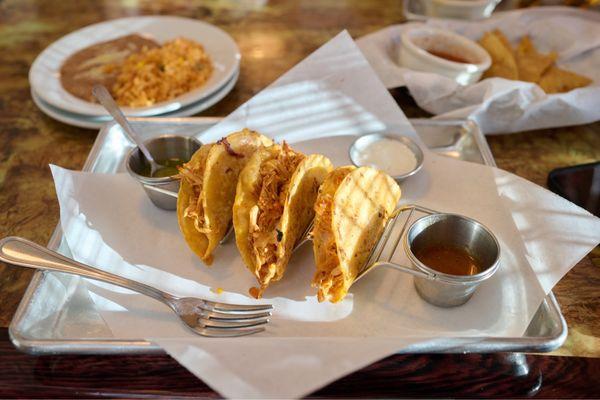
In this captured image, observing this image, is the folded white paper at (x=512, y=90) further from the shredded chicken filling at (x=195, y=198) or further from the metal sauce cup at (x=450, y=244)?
the shredded chicken filling at (x=195, y=198)

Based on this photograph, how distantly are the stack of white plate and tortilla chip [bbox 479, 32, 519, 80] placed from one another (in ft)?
5.12

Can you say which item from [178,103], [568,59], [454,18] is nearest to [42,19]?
[178,103]

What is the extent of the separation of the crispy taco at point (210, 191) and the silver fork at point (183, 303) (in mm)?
257

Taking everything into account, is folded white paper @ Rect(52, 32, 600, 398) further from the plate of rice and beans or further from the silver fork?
the plate of rice and beans

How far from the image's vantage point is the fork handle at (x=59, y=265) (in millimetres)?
1667

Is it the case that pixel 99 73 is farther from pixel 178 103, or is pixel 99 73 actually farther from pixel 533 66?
pixel 533 66

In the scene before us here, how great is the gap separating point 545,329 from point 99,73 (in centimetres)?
272

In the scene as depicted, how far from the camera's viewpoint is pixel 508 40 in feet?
11.1

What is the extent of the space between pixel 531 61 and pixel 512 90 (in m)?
0.63

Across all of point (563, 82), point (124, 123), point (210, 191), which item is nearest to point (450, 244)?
point (210, 191)

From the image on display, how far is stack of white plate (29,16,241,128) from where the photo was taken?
8.64ft

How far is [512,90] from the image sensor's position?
8.33ft

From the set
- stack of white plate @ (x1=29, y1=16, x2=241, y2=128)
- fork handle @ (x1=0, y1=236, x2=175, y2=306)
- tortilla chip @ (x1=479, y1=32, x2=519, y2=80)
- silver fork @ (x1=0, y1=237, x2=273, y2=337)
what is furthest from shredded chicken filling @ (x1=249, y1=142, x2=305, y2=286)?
tortilla chip @ (x1=479, y1=32, x2=519, y2=80)

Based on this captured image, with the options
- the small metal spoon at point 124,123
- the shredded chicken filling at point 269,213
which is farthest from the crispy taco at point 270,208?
the small metal spoon at point 124,123
